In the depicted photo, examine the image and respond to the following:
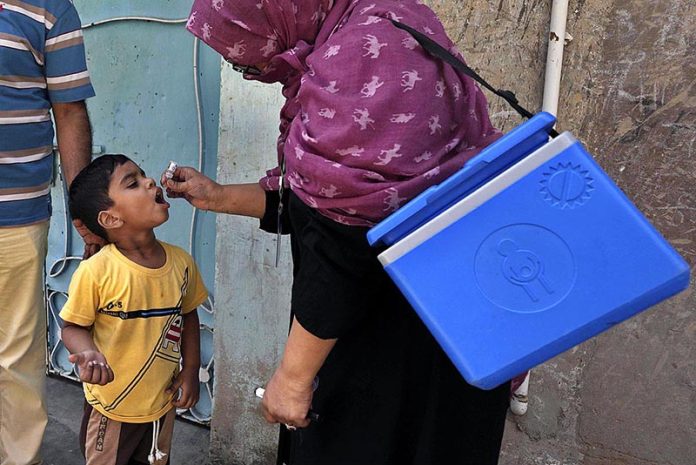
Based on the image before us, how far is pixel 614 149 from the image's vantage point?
2098mm

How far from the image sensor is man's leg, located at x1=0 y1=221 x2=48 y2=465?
2.25 meters

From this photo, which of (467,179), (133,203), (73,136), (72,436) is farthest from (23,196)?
(467,179)

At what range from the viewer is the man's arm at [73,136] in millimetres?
2254

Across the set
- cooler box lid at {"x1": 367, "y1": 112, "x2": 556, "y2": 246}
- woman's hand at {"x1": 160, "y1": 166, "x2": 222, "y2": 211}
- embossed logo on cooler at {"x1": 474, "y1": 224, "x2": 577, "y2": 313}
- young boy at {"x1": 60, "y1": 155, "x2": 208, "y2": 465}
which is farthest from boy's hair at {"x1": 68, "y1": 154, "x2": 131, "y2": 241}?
embossed logo on cooler at {"x1": 474, "y1": 224, "x2": 577, "y2": 313}

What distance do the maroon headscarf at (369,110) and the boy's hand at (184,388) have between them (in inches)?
43.5

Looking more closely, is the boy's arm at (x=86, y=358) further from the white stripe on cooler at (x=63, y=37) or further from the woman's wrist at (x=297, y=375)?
the white stripe on cooler at (x=63, y=37)

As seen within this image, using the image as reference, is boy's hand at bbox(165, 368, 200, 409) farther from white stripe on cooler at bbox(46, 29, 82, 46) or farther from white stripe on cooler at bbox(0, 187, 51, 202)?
white stripe on cooler at bbox(46, 29, 82, 46)

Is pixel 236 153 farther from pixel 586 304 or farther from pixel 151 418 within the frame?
pixel 586 304

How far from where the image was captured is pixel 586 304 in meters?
1.04

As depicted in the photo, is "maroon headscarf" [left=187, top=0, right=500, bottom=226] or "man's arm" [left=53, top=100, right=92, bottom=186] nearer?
"maroon headscarf" [left=187, top=0, right=500, bottom=226]

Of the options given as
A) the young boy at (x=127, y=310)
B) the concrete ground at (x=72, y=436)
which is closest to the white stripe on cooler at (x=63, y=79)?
the young boy at (x=127, y=310)

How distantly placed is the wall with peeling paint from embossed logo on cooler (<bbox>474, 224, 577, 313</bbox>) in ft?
3.91

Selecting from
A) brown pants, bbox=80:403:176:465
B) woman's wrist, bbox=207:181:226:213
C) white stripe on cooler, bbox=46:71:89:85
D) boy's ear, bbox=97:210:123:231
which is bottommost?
brown pants, bbox=80:403:176:465

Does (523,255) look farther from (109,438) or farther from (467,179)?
(109,438)
